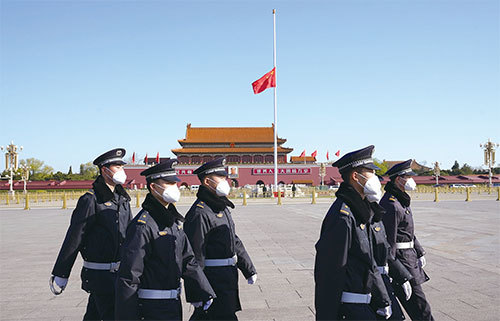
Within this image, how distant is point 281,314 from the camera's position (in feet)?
14.0

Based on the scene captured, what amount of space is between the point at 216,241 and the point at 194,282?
1.91ft

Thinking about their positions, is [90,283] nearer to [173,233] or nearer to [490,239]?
[173,233]

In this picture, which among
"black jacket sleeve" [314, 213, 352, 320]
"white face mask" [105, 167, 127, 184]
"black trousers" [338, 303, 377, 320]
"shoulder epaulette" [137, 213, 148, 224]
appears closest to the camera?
"black jacket sleeve" [314, 213, 352, 320]

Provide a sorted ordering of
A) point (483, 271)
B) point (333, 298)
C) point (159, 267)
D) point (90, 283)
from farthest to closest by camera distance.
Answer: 1. point (483, 271)
2. point (90, 283)
3. point (159, 267)
4. point (333, 298)

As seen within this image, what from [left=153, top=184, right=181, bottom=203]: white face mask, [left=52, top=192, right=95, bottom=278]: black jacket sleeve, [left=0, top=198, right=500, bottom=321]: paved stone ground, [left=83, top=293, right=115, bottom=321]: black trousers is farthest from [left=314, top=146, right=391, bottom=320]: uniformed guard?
[left=52, top=192, right=95, bottom=278]: black jacket sleeve

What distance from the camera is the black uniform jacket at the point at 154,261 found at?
2.41 meters

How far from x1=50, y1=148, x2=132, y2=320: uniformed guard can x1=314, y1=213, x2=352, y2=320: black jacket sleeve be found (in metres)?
1.84

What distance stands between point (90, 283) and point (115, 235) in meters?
0.43

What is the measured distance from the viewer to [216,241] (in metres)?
3.31

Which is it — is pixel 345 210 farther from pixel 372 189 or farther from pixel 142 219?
pixel 142 219

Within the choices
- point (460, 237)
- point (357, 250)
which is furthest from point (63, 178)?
point (357, 250)

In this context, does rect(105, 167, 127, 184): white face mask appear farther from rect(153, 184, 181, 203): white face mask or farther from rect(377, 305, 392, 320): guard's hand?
rect(377, 305, 392, 320): guard's hand

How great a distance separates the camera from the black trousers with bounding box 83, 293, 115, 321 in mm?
3156

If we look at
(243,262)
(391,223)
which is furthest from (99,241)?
(391,223)
